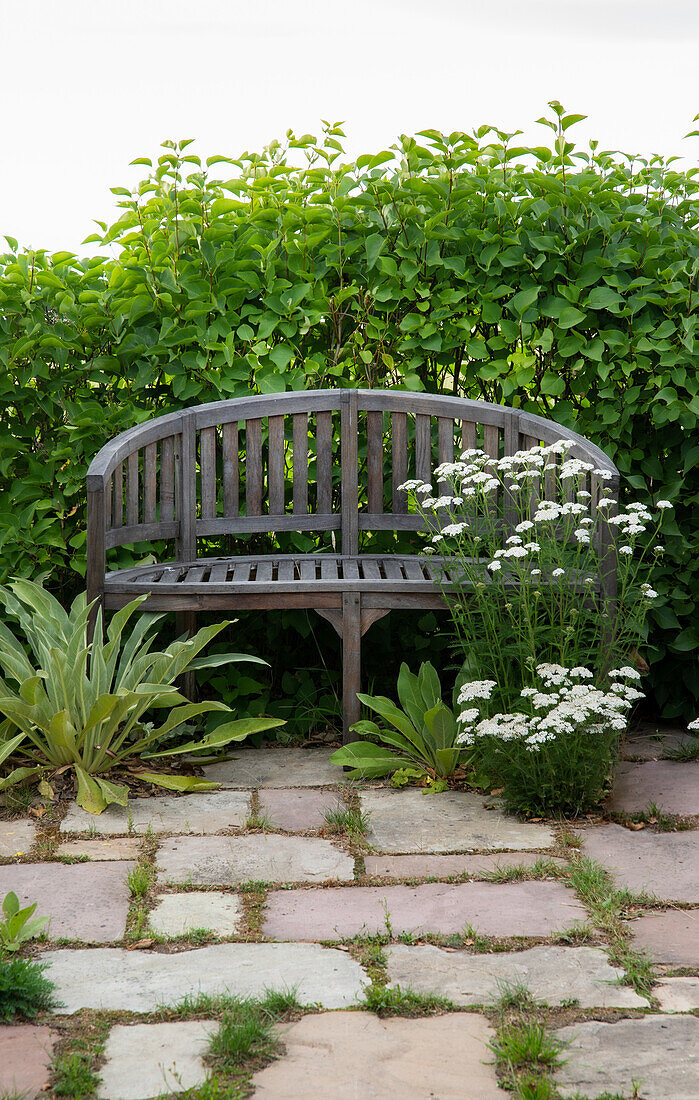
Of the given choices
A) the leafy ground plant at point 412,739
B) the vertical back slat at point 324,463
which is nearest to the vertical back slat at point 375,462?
the vertical back slat at point 324,463

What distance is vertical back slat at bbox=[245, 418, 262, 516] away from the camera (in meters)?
4.14

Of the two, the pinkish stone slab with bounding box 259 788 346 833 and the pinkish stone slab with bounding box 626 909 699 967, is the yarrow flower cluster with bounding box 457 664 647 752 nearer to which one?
the pinkish stone slab with bounding box 259 788 346 833

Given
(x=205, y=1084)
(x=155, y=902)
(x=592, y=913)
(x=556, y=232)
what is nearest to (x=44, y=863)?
(x=155, y=902)

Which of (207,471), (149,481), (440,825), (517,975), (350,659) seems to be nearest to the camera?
(517,975)

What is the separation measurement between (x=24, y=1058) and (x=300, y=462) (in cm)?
272

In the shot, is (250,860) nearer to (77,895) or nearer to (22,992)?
(77,895)

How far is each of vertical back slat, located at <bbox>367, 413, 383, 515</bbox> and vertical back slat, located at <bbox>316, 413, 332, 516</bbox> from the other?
0.16m

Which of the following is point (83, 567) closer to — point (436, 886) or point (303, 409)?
point (303, 409)

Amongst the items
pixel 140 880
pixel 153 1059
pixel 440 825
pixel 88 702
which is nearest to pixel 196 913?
pixel 140 880

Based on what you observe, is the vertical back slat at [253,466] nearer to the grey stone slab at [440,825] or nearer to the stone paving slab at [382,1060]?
the grey stone slab at [440,825]

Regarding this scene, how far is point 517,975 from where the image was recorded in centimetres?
205

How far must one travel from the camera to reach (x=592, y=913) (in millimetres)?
2357

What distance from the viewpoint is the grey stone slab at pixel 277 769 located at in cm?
348

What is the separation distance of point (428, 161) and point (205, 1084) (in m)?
3.55
